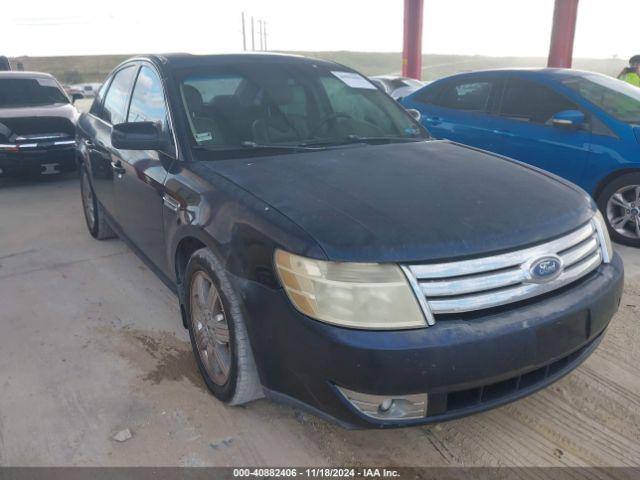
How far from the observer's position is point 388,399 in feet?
6.03

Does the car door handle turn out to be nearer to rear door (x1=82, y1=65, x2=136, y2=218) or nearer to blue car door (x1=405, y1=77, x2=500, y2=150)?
rear door (x1=82, y1=65, x2=136, y2=218)

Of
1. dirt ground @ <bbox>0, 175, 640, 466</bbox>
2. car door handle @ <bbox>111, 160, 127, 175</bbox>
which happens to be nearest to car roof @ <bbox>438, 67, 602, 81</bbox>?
dirt ground @ <bbox>0, 175, 640, 466</bbox>

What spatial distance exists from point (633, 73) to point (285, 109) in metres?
6.16

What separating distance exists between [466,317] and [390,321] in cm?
28

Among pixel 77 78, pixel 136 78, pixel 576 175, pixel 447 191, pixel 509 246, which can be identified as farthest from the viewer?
pixel 77 78

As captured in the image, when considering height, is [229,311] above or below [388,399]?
above

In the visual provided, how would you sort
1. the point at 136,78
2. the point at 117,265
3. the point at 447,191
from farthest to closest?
the point at 117,265
the point at 136,78
the point at 447,191

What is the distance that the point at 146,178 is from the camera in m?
3.01

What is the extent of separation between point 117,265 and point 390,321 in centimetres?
310

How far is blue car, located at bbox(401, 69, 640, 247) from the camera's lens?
4.57 m

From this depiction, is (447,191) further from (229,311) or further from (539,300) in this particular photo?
(229,311)

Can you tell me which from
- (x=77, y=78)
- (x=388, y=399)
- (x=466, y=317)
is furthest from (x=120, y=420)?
(x=77, y=78)

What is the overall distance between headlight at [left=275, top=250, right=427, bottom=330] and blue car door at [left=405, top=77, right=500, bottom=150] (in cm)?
402

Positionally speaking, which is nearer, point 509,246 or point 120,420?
point 509,246
